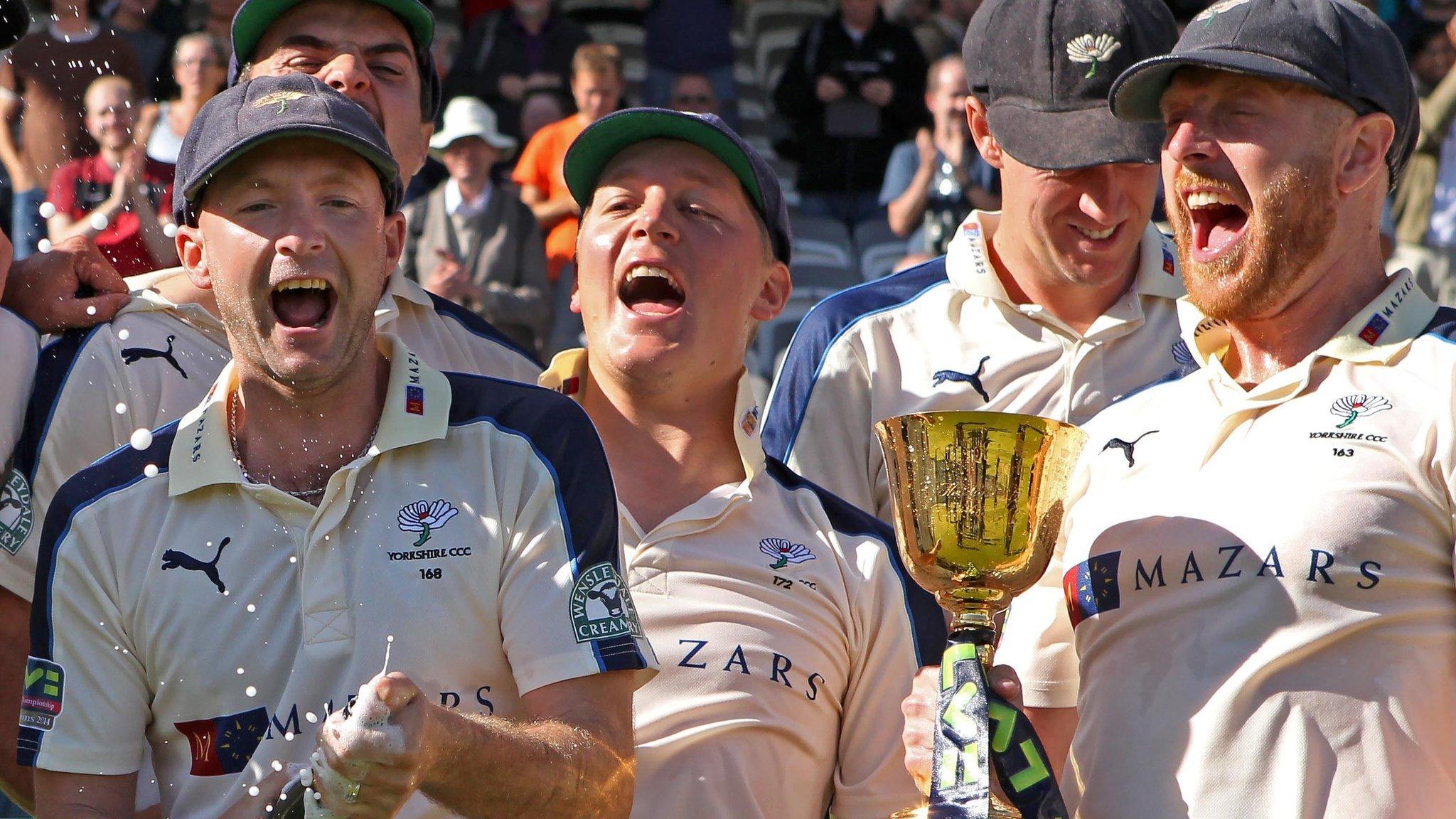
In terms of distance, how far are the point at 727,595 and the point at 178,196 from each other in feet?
4.46

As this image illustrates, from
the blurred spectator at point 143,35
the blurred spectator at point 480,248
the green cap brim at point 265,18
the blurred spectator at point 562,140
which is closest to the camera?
the green cap brim at point 265,18

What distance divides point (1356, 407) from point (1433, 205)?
724 cm

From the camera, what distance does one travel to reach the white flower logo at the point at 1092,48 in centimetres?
450

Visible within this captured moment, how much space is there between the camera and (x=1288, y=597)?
10.8 ft

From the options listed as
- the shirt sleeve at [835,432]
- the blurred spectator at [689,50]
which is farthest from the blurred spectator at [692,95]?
the shirt sleeve at [835,432]

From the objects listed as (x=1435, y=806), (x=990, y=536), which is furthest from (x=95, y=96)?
(x=1435, y=806)

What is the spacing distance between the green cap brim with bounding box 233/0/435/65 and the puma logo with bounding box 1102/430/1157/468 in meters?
2.14

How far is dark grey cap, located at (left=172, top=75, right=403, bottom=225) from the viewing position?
3359mm

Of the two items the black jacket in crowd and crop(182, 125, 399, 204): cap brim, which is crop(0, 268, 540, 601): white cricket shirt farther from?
the black jacket in crowd

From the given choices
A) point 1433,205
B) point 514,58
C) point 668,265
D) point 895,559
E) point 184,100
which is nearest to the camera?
point 895,559

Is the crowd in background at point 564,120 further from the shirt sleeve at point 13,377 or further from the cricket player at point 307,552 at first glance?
the cricket player at point 307,552

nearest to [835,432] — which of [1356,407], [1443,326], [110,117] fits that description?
[1356,407]

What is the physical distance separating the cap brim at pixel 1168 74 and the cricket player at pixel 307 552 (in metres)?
1.36

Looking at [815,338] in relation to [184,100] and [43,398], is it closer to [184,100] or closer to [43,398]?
[43,398]
